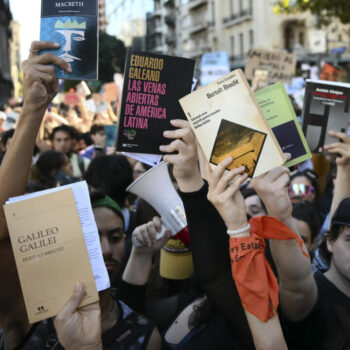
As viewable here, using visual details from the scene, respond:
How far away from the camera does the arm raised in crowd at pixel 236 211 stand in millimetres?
1665

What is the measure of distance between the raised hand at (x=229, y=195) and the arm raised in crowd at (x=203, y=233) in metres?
0.16

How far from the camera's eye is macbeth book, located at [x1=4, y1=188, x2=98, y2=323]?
1563mm

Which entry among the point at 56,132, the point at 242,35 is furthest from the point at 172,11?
the point at 56,132

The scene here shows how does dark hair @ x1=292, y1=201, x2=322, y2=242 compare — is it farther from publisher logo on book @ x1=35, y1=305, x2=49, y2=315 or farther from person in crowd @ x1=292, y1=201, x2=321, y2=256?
publisher logo on book @ x1=35, y1=305, x2=49, y2=315

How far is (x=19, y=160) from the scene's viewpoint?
1.79m

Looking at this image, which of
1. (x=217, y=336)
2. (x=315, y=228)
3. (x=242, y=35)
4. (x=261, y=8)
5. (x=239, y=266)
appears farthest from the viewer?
(x=242, y=35)

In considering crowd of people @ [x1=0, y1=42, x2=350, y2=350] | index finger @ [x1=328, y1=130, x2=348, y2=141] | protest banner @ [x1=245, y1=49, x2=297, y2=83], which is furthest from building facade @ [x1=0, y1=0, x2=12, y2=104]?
index finger @ [x1=328, y1=130, x2=348, y2=141]

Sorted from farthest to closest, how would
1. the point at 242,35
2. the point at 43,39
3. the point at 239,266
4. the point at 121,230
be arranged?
the point at 242,35
the point at 121,230
the point at 43,39
the point at 239,266

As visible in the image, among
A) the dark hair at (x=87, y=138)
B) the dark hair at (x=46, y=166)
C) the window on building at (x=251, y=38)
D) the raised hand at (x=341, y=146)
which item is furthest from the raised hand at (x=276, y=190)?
the window on building at (x=251, y=38)

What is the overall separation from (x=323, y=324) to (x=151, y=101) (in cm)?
115

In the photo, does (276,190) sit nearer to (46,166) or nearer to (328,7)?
(46,166)

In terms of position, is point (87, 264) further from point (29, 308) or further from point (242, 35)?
point (242, 35)

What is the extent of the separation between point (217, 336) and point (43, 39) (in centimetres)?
145

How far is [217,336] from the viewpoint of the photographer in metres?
2.24
